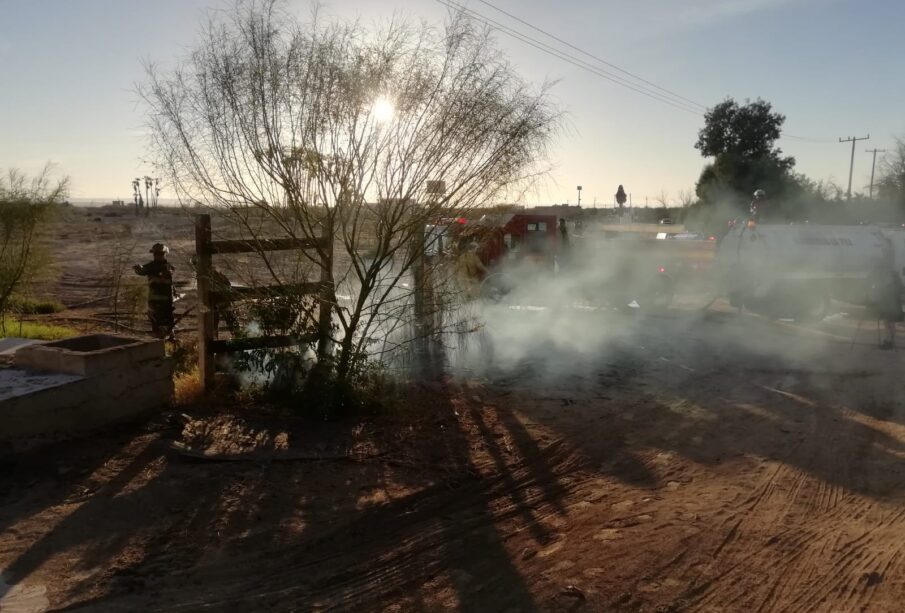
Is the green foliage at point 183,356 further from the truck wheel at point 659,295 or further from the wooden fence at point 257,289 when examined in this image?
the truck wheel at point 659,295

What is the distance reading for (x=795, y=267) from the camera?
1548 cm

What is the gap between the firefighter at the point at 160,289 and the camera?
30.2ft

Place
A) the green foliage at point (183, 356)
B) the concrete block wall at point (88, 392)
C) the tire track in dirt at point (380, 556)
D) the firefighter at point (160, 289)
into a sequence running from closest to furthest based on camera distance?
the tire track in dirt at point (380, 556) → the concrete block wall at point (88, 392) → the green foliage at point (183, 356) → the firefighter at point (160, 289)

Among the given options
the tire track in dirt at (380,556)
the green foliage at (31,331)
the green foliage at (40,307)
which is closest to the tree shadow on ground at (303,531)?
the tire track in dirt at (380,556)

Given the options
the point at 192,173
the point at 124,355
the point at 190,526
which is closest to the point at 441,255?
the point at 192,173

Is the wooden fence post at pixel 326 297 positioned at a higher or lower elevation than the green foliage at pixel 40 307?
higher

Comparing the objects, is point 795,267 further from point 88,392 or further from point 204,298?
point 88,392

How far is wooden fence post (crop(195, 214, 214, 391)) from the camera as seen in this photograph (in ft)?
24.0

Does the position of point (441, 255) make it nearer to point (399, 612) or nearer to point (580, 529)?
point (580, 529)

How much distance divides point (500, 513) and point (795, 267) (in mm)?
12458

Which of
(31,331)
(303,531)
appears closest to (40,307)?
(31,331)

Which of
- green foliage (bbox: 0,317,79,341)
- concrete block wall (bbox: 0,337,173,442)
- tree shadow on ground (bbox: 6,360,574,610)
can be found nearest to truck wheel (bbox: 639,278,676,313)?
tree shadow on ground (bbox: 6,360,574,610)

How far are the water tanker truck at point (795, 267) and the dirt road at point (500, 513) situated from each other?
6.99m

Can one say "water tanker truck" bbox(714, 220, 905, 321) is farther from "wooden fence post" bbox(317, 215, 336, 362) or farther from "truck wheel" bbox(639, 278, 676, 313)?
"wooden fence post" bbox(317, 215, 336, 362)
